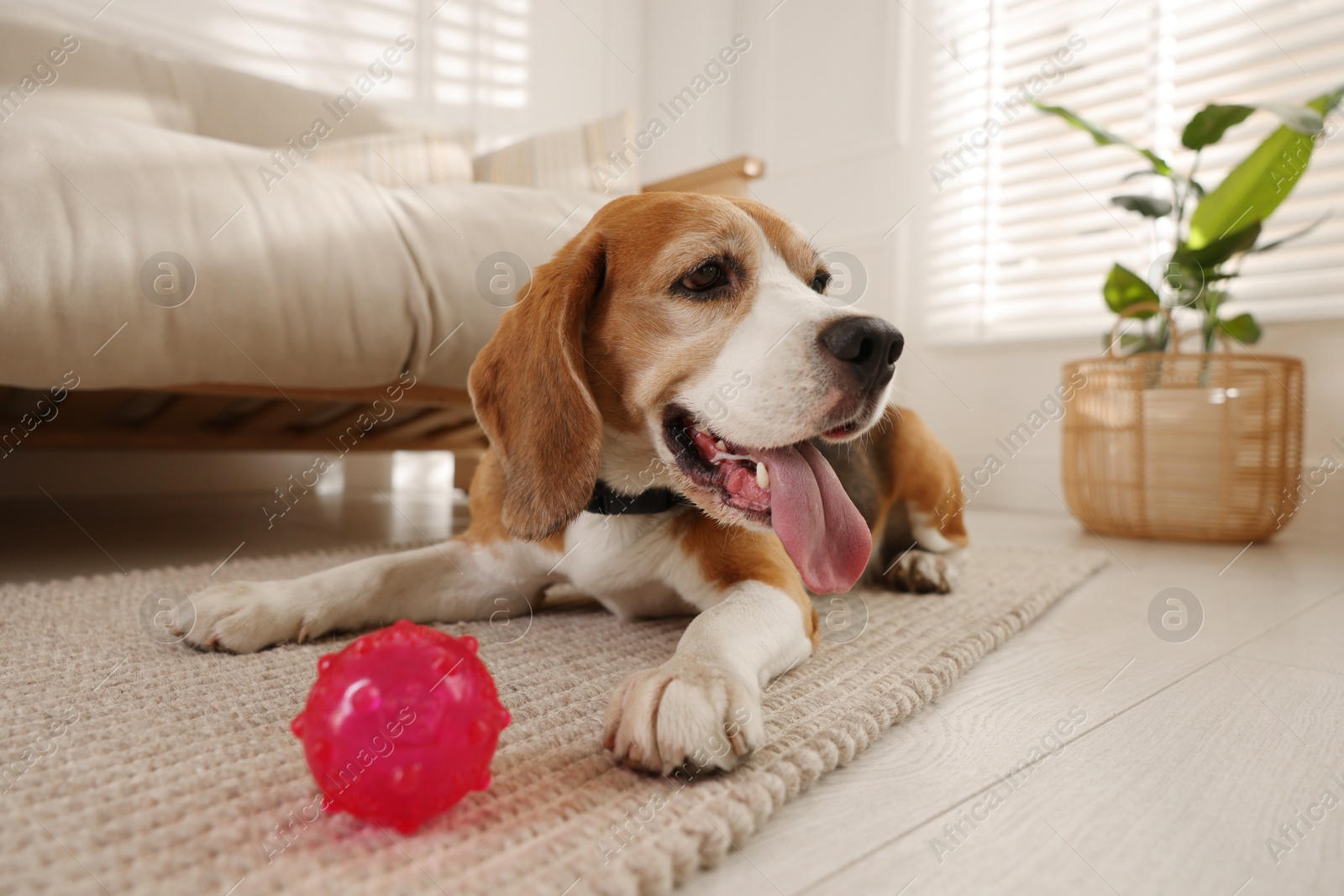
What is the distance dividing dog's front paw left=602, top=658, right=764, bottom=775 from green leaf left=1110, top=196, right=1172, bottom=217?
9.91 feet

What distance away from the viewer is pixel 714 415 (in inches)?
47.3

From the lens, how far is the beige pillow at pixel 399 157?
3543 mm

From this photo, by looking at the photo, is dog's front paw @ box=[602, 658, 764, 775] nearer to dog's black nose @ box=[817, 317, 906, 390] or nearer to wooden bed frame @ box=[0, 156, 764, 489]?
dog's black nose @ box=[817, 317, 906, 390]

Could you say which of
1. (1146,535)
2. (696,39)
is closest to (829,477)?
(1146,535)

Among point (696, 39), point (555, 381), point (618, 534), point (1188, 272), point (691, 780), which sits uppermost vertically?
point (696, 39)

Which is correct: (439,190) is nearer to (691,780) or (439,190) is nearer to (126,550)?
(126,550)

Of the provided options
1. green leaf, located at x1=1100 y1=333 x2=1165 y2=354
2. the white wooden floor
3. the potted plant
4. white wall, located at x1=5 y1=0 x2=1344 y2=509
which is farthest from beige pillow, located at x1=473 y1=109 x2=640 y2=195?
the white wooden floor

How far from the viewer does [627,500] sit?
1354 millimetres

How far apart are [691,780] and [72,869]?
51 centimetres

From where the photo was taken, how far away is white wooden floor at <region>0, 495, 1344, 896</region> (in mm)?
698

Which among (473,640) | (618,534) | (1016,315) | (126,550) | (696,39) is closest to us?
(473,640)

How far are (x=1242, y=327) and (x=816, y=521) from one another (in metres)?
2.85

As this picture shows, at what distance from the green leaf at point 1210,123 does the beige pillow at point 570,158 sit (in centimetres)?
216

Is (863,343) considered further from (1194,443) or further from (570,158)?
(570,158)
